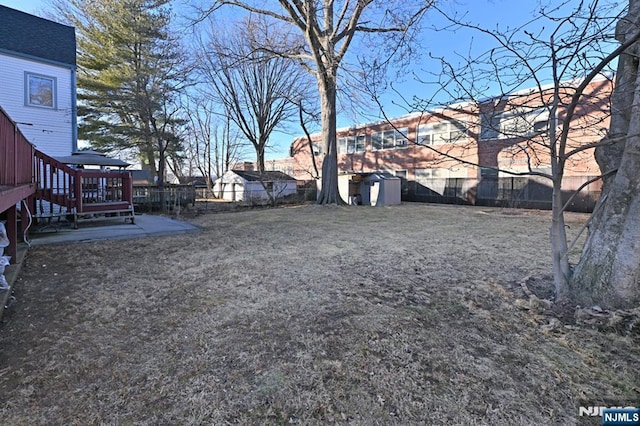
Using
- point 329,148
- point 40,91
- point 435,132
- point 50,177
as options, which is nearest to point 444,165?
point 435,132

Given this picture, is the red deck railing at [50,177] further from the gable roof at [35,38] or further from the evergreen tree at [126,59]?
the gable roof at [35,38]

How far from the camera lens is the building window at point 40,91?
10.1 meters

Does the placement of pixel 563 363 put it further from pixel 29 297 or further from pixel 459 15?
pixel 29 297

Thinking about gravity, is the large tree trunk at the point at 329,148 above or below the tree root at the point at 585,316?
above

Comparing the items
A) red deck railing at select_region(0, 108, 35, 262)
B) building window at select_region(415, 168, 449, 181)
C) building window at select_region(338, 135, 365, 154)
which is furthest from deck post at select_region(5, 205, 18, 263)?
building window at select_region(338, 135, 365, 154)

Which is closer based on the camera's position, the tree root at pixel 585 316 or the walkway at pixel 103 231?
the tree root at pixel 585 316

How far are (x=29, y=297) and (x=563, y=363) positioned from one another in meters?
4.56

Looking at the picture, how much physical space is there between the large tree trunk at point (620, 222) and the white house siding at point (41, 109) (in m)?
13.8

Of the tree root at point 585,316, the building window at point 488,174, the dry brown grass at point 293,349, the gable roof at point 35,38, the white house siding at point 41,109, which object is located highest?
the gable roof at point 35,38

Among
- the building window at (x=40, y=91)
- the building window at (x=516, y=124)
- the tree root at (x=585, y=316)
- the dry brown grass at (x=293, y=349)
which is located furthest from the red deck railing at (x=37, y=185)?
the tree root at (x=585, y=316)

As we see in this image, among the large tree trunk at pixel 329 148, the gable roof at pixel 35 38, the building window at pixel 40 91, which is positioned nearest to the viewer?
the gable roof at pixel 35 38

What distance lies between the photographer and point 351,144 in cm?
2373

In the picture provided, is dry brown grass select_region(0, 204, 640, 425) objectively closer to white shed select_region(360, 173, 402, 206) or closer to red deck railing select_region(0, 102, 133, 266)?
red deck railing select_region(0, 102, 133, 266)

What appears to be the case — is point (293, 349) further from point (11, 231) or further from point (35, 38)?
point (35, 38)
